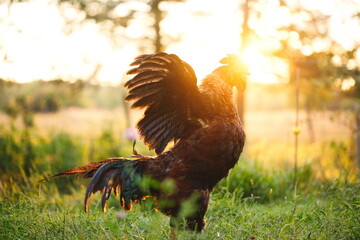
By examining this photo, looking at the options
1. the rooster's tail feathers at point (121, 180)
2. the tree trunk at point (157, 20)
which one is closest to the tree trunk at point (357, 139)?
the rooster's tail feathers at point (121, 180)

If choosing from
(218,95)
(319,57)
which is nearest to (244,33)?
(319,57)

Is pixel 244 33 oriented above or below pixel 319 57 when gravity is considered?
above

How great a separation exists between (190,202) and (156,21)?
8759 millimetres

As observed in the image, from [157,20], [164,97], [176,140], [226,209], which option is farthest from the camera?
[157,20]

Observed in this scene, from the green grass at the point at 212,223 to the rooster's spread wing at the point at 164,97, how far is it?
80 cm

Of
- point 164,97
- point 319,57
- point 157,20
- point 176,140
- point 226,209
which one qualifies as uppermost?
point 157,20

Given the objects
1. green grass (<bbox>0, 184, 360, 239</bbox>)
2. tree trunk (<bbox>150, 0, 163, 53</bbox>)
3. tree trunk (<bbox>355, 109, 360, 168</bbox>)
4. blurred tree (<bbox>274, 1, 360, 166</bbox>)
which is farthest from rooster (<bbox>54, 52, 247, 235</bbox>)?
tree trunk (<bbox>150, 0, 163, 53</bbox>)

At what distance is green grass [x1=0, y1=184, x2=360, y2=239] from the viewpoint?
298 cm

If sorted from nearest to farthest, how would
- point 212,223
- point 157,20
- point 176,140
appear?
point 176,140
point 212,223
point 157,20

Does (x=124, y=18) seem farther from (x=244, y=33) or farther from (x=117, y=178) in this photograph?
(x=117, y=178)

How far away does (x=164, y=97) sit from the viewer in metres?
2.97

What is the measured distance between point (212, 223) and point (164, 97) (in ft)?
4.86

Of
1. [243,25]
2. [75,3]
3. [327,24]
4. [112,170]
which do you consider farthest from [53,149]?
[327,24]

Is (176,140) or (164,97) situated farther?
(176,140)
